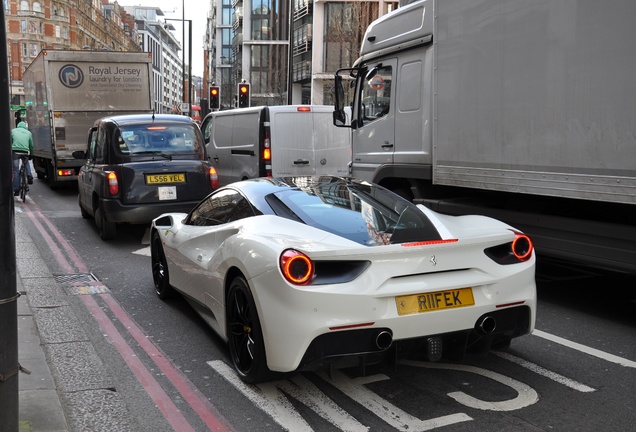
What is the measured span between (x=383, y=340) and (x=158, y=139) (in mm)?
7516

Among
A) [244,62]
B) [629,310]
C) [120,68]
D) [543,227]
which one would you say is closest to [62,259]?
[543,227]

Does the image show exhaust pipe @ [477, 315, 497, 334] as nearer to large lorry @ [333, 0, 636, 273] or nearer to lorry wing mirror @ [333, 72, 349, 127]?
large lorry @ [333, 0, 636, 273]

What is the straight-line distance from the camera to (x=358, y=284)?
3850 millimetres

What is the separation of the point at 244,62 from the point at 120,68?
4652cm

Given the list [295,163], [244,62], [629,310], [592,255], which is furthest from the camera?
[244,62]

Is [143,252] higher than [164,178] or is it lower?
lower

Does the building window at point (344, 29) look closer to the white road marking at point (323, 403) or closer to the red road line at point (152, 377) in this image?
the red road line at point (152, 377)

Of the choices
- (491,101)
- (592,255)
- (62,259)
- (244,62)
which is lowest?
(62,259)

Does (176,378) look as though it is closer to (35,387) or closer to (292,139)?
(35,387)

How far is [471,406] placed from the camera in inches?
157

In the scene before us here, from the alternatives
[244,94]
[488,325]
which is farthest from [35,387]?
[244,94]

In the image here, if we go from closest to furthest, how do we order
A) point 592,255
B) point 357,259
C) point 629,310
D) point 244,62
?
1. point 357,259
2. point 592,255
3. point 629,310
4. point 244,62

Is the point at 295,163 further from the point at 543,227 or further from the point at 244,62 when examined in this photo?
the point at 244,62

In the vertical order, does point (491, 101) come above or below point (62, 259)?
above
